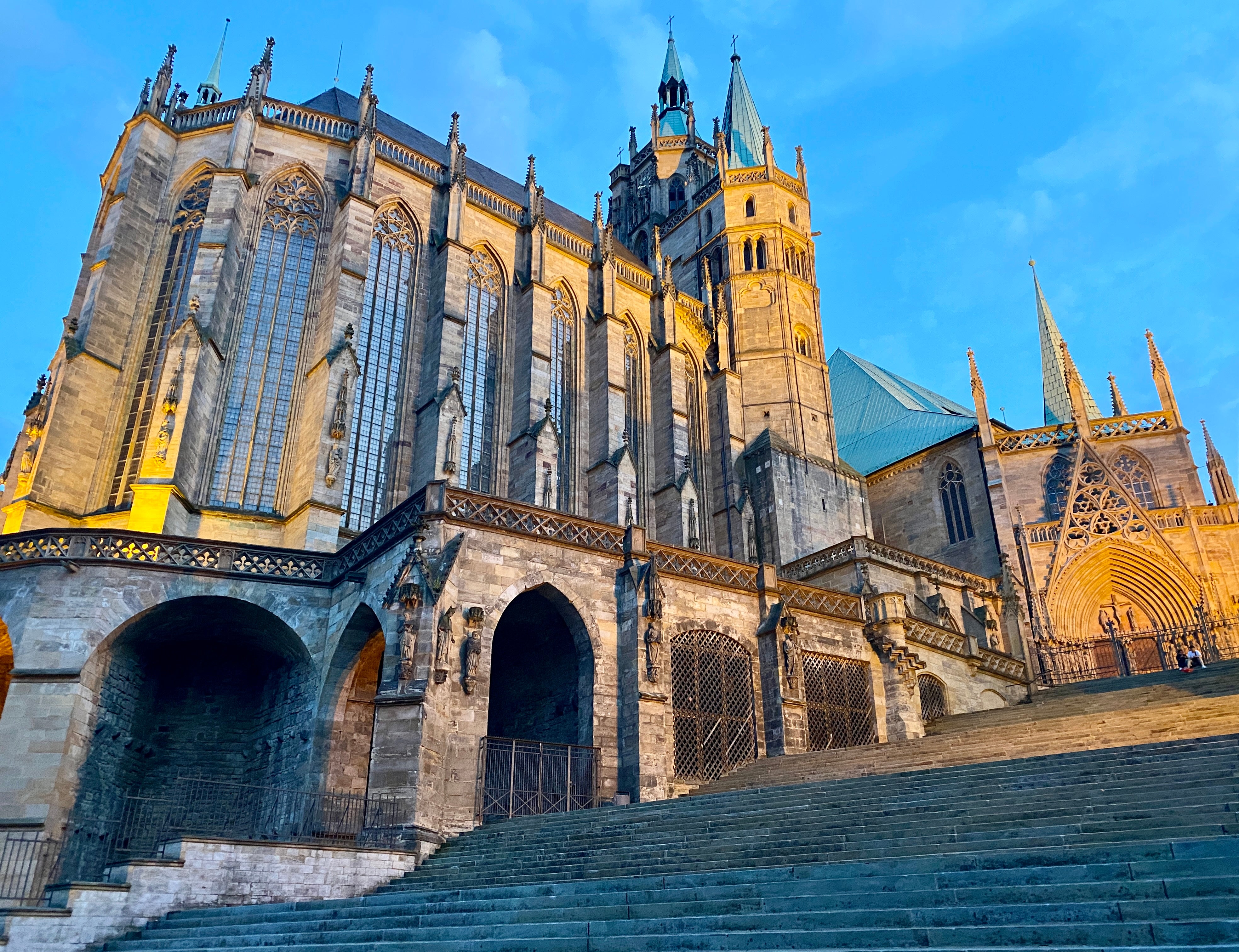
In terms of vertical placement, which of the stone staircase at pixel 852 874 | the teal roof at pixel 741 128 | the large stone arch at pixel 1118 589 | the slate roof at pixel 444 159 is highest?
the teal roof at pixel 741 128

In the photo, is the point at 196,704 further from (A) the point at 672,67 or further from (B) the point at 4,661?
(A) the point at 672,67

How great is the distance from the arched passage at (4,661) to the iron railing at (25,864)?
2.75 meters

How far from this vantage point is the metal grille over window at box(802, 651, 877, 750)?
65.3 ft

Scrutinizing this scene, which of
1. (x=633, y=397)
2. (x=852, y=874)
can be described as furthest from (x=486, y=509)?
(x=633, y=397)

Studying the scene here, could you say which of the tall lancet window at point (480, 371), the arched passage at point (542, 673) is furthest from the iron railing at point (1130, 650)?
the tall lancet window at point (480, 371)

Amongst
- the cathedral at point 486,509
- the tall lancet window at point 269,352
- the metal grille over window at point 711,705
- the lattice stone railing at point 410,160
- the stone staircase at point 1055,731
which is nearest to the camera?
the stone staircase at point 1055,731

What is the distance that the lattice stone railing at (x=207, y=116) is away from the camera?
28.0 m

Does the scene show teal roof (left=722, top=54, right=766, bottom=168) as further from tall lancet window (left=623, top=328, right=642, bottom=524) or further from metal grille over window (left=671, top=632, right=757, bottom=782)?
metal grille over window (left=671, top=632, right=757, bottom=782)

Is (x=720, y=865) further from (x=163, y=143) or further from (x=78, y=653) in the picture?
(x=163, y=143)

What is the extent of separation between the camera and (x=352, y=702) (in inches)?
699

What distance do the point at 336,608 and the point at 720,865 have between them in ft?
35.5

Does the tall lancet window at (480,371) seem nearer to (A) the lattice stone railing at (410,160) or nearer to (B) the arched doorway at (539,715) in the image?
(A) the lattice stone railing at (410,160)

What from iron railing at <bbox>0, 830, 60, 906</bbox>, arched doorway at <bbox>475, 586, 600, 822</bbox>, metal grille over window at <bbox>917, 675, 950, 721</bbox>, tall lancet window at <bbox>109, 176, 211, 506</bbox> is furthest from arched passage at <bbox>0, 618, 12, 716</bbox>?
metal grille over window at <bbox>917, 675, 950, 721</bbox>

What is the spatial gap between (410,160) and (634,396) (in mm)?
11073
